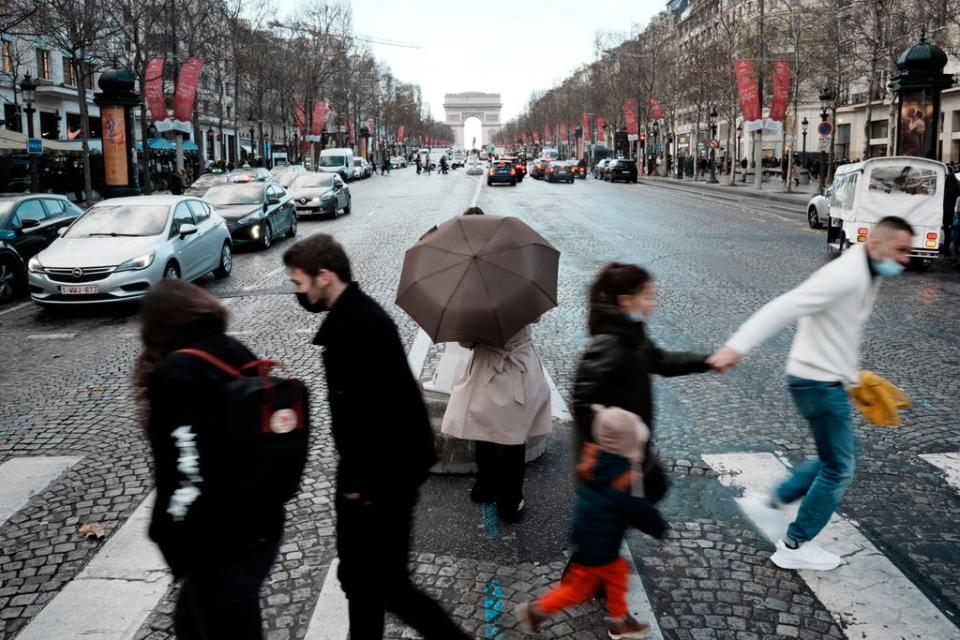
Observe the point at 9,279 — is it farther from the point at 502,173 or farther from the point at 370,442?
the point at 502,173

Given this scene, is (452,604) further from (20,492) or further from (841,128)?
(841,128)

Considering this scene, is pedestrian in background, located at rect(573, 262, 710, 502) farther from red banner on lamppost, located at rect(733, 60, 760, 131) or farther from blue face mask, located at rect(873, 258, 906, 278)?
red banner on lamppost, located at rect(733, 60, 760, 131)

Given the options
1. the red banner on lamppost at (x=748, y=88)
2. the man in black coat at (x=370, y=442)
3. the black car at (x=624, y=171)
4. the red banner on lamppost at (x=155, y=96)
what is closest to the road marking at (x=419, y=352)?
the man in black coat at (x=370, y=442)

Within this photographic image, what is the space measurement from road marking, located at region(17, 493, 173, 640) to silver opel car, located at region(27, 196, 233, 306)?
7689 mm

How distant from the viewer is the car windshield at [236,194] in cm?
2011

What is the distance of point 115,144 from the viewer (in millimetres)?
28891

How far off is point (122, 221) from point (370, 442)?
11.3m

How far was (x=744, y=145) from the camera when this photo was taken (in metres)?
78.2

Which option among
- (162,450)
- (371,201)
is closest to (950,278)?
(162,450)

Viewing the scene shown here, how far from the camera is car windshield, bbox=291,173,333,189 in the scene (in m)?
27.5

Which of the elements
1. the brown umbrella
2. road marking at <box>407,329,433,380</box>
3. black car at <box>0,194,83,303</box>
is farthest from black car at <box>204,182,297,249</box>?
the brown umbrella

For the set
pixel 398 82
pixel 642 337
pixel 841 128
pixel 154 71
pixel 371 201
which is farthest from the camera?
pixel 398 82

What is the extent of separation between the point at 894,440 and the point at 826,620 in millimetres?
2833

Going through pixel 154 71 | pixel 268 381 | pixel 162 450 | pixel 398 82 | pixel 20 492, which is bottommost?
pixel 20 492
